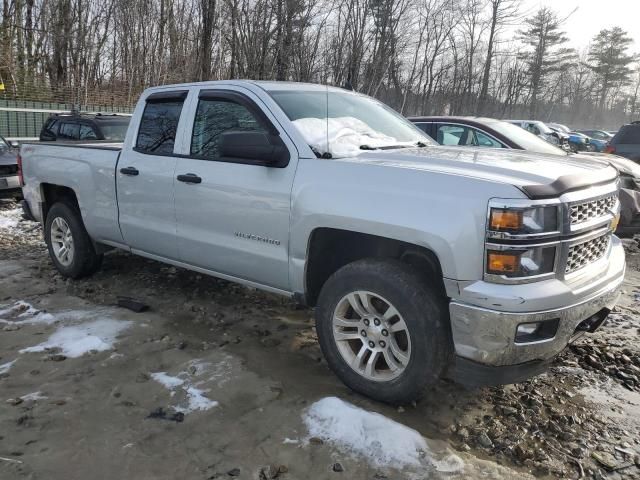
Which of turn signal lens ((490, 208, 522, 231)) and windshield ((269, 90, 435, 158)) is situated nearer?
turn signal lens ((490, 208, 522, 231))

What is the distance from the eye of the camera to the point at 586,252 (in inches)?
119

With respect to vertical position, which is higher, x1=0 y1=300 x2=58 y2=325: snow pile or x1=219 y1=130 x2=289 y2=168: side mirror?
x1=219 y1=130 x2=289 y2=168: side mirror

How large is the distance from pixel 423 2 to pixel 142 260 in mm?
26836

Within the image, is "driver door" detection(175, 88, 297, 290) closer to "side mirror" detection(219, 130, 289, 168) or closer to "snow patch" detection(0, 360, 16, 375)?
"side mirror" detection(219, 130, 289, 168)

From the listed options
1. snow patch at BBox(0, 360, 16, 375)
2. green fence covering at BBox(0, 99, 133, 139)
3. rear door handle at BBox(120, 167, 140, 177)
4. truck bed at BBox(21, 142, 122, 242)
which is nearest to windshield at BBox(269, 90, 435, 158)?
rear door handle at BBox(120, 167, 140, 177)

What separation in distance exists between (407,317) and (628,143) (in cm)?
1031

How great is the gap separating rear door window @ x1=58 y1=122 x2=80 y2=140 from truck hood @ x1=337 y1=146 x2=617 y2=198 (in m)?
7.66

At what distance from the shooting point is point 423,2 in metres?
28.6

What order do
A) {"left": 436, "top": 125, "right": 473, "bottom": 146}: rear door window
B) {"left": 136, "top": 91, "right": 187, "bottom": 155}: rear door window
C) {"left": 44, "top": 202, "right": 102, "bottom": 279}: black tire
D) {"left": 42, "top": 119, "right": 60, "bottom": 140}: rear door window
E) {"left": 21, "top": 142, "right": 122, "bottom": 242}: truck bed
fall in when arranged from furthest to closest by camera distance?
{"left": 42, "top": 119, "right": 60, "bottom": 140}: rear door window < {"left": 436, "top": 125, "right": 473, "bottom": 146}: rear door window < {"left": 44, "top": 202, "right": 102, "bottom": 279}: black tire < {"left": 21, "top": 142, "right": 122, "bottom": 242}: truck bed < {"left": 136, "top": 91, "right": 187, "bottom": 155}: rear door window

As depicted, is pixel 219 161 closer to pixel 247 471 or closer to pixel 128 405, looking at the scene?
pixel 128 405

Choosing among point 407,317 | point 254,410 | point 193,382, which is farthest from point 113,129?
point 407,317

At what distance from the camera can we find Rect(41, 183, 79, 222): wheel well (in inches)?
221

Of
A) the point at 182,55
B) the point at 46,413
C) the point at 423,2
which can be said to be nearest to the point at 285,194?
the point at 46,413

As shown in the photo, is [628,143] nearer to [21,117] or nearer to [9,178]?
[9,178]
